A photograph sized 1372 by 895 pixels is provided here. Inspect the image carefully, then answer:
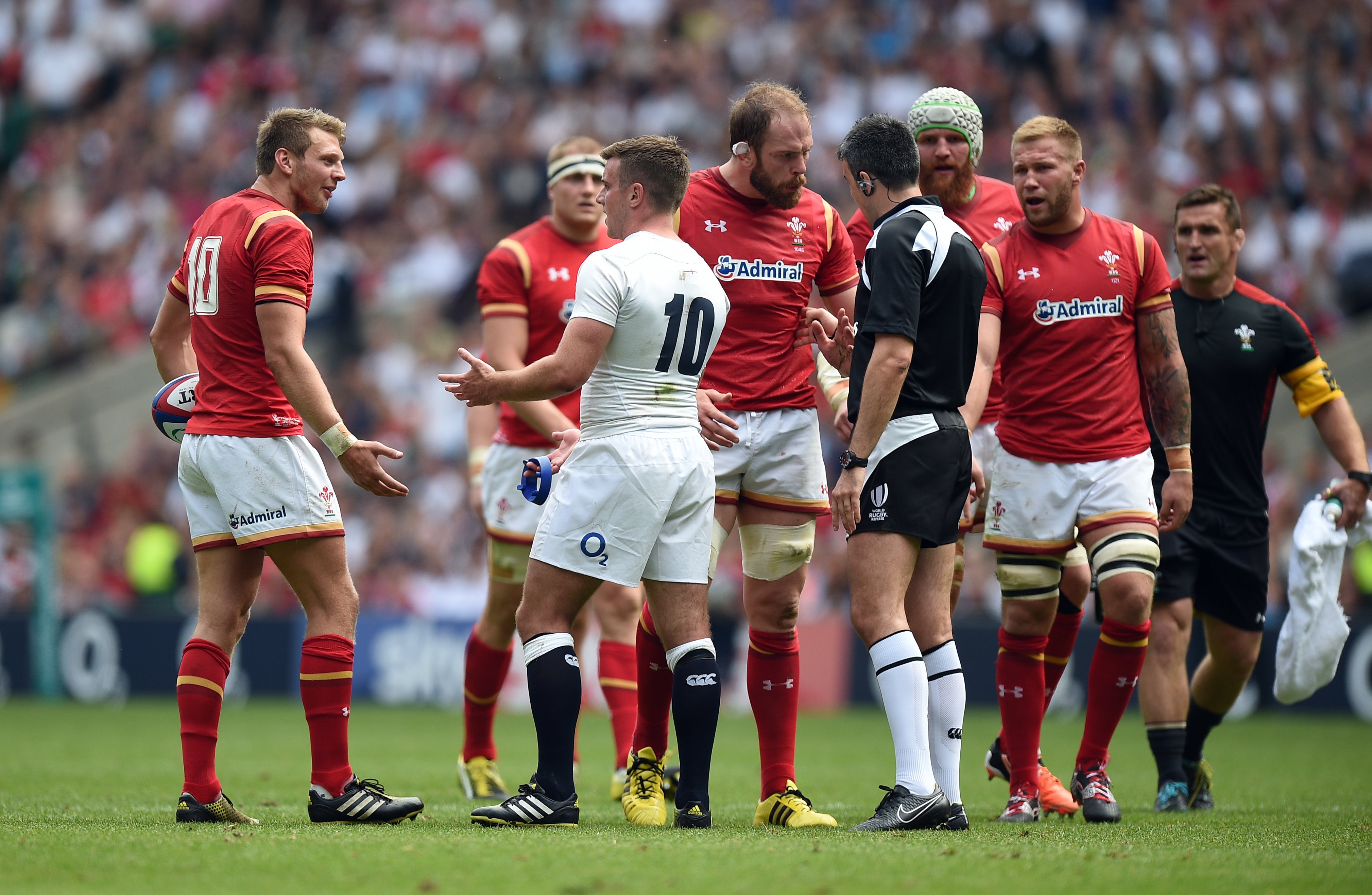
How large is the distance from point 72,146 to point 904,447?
812 inches

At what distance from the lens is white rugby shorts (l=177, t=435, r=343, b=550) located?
594cm

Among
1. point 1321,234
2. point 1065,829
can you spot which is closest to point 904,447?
point 1065,829

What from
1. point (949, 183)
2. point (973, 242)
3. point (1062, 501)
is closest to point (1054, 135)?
point (973, 242)

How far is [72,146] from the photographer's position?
23.4m

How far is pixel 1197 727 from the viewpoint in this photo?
7.93 metres

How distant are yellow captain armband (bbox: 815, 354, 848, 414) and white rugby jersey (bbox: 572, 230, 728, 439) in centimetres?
97

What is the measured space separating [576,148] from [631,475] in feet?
9.61

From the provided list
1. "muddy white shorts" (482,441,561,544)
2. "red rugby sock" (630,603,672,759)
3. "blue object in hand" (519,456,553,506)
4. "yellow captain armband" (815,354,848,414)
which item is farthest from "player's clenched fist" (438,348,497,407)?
"muddy white shorts" (482,441,561,544)

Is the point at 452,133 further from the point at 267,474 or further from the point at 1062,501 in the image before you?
the point at 267,474

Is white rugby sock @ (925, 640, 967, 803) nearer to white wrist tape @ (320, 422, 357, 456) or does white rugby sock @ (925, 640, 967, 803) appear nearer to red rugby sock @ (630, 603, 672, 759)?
red rugby sock @ (630, 603, 672, 759)

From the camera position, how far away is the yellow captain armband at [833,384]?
6.82 m

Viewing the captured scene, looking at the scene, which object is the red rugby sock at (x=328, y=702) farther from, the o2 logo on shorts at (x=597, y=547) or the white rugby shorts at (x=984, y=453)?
the white rugby shorts at (x=984, y=453)

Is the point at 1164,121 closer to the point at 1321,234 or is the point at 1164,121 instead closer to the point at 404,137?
the point at 1321,234

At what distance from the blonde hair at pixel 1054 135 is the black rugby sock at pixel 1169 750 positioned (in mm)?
2735
